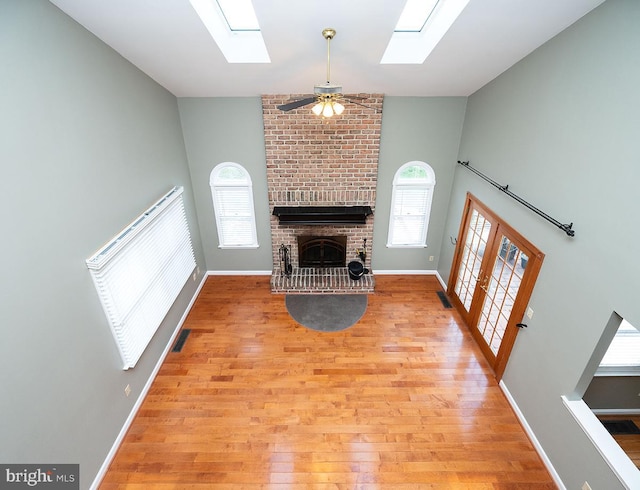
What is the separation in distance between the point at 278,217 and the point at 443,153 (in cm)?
298

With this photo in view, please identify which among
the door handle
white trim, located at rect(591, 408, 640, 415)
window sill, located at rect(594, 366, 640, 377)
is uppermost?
the door handle

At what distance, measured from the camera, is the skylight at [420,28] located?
2699mm

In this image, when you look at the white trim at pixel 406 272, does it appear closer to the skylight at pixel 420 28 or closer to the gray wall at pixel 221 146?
the gray wall at pixel 221 146

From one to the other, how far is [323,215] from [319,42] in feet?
8.94

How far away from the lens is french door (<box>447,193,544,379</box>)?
3.32 m

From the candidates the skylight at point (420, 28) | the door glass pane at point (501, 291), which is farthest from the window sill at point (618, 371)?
the skylight at point (420, 28)

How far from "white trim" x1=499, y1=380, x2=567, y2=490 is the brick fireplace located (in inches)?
106

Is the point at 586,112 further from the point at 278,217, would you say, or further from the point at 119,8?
the point at 278,217

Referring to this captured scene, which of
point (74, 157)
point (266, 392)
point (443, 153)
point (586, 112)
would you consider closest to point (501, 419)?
point (266, 392)

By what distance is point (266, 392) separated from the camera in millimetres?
3617

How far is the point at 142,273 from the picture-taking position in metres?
3.38

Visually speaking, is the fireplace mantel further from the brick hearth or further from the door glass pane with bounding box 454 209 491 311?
the door glass pane with bounding box 454 209 491 311

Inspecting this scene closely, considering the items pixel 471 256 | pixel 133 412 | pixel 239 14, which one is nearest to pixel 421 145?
pixel 471 256

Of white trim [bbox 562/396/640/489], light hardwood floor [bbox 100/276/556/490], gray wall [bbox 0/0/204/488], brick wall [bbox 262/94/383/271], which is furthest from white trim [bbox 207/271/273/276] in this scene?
white trim [bbox 562/396/640/489]
